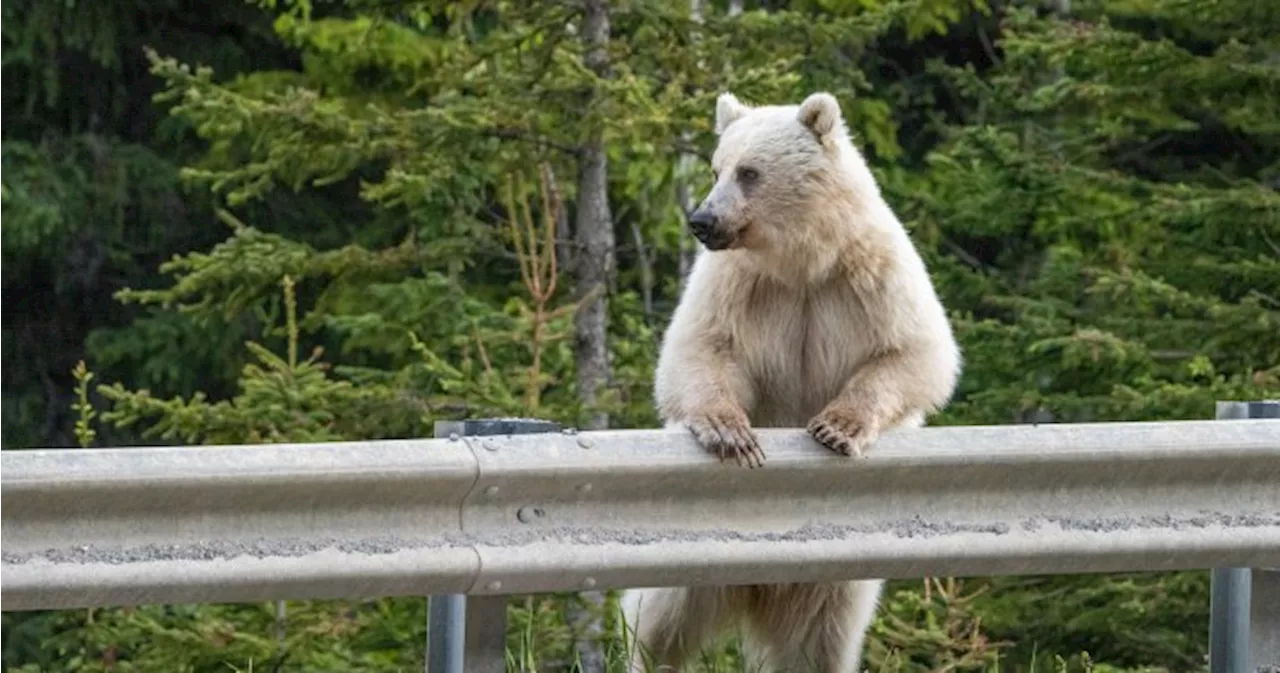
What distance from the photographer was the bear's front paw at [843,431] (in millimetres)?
4102

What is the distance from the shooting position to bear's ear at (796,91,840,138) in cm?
580

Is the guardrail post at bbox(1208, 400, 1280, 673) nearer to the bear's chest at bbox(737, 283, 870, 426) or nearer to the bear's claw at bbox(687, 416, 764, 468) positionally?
the bear's claw at bbox(687, 416, 764, 468)

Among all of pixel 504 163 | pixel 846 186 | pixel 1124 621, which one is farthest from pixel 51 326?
pixel 846 186

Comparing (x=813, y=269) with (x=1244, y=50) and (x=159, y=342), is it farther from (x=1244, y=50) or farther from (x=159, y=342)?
(x=159, y=342)

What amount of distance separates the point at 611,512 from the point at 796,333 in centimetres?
170

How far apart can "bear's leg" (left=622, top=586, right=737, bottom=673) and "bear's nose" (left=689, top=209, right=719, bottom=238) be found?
88 cm

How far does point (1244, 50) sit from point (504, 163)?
359 centimetres

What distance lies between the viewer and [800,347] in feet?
17.9

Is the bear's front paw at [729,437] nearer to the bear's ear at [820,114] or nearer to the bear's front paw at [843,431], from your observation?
the bear's front paw at [843,431]

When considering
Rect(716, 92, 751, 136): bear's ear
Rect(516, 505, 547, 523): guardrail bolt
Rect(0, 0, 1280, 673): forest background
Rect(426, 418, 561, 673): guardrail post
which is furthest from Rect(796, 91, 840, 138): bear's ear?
Rect(0, 0, 1280, 673): forest background

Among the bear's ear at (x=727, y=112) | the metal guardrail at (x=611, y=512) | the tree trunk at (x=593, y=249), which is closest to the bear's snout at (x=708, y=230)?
the bear's ear at (x=727, y=112)

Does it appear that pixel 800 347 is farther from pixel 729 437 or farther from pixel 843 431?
pixel 729 437

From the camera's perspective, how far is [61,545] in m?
3.47

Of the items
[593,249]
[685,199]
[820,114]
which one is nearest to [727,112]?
[820,114]
